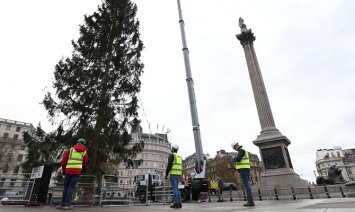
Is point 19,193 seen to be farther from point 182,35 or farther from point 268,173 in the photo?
point 268,173

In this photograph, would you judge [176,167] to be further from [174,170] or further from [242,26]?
[242,26]

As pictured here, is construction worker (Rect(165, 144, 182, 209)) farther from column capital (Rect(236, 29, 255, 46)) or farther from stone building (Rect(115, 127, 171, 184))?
stone building (Rect(115, 127, 171, 184))

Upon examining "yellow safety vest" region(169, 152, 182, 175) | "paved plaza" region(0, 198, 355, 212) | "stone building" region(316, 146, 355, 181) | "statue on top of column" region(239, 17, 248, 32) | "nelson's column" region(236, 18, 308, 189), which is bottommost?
"paved plaza" region(0, 198, 355, 212)

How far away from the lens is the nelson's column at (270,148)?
15828mm

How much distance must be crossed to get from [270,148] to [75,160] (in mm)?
15147

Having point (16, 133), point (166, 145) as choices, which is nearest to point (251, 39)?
point (16, 133)

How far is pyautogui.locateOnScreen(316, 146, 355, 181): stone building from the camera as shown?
89.6 metres

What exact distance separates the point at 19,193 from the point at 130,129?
6.82 meters

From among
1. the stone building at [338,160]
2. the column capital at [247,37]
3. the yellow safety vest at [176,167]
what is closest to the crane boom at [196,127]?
the yellow safety vest at [176,167]

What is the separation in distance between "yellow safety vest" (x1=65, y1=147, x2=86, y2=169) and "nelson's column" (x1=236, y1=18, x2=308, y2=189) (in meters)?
14.0

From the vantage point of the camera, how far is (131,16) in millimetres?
18703

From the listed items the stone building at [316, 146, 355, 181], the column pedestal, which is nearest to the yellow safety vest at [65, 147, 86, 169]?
the column pedestal

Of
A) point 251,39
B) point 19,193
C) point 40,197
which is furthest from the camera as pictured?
point 251,39

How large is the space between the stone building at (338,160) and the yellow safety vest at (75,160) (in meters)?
105
